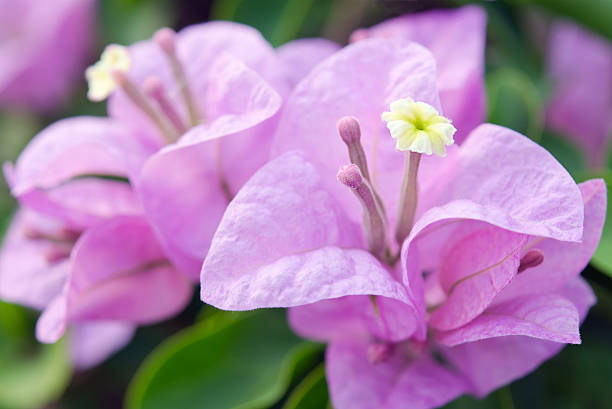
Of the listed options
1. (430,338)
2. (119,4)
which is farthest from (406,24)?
(119,4)

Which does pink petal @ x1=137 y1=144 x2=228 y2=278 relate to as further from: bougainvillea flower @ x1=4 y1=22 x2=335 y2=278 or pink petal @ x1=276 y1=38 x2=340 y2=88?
pink petal @ x1=276 y1=38 x2=340 y2=88

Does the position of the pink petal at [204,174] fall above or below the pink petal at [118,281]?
above

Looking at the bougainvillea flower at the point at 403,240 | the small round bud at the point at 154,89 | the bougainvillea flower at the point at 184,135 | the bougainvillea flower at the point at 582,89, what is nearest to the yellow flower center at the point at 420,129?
the bougainvillea flower at the point at 403,240

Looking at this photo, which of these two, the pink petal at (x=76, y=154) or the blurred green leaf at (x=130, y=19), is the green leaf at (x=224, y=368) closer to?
the pink petal at (x=76, y=154)

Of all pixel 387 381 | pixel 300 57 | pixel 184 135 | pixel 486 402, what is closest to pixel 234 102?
pixel 184 135

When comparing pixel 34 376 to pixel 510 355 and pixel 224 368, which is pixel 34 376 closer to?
pixel 224 368

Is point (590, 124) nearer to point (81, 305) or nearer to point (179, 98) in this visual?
point (179, 98)
